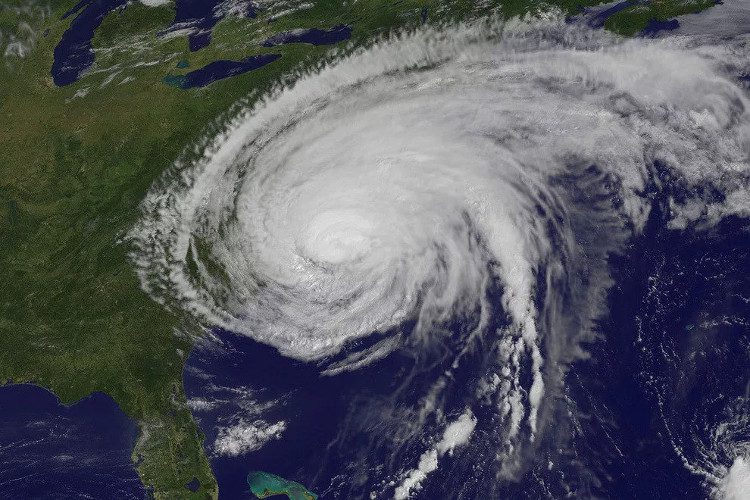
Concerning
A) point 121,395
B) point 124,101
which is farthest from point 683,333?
point 124,101

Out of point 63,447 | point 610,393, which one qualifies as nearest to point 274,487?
point 63,447

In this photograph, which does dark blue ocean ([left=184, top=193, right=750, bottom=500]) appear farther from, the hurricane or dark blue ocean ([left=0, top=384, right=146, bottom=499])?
dark blue ocean ([left=0, top=384, right=146, bottom=499])

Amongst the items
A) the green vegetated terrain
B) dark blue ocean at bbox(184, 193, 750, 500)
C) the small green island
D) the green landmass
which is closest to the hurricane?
dark blue ocean at bbox(184, 193, 750, 500)

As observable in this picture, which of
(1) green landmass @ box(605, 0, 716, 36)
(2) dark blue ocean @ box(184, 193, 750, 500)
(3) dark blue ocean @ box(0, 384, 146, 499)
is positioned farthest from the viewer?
(1) green landmass @ box(605, 0, 716, 36)

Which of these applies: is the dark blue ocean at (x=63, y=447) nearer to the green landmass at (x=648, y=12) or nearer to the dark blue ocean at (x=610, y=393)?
the dark blue ocean at (x=610, y=393)

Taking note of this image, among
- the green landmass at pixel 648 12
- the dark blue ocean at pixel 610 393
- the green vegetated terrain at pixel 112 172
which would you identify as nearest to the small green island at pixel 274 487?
the dark blue ocean at pixel 610 393

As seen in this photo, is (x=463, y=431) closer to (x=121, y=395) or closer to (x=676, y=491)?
(x=676, y=491)
